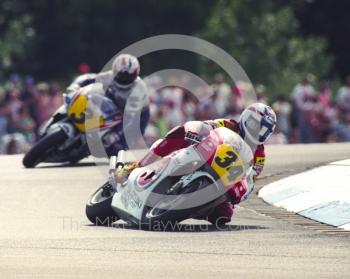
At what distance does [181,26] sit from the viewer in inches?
1789

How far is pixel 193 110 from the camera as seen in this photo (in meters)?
28.3

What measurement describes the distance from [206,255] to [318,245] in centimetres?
124

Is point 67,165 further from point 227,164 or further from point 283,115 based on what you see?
point 283,115

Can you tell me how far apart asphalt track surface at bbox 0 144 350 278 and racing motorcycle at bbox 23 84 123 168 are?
4592 mm

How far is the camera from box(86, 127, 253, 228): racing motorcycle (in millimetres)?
13117

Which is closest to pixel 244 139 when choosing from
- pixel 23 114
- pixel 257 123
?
pixel 257 123

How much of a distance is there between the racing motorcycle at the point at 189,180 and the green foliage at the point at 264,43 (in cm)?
2913

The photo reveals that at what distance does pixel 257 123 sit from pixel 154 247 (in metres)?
2.39

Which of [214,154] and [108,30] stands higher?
[214,154]

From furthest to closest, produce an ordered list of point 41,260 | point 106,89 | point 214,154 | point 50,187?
point 106,89
point 50,187
point 214,154
point 41,260

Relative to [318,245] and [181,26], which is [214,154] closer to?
[318,245]

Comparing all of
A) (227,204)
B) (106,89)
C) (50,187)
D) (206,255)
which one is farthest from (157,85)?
(206,255)

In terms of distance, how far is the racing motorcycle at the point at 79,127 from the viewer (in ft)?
69.7

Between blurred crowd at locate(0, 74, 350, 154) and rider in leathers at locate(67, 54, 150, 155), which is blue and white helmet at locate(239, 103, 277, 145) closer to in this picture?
rider in leathers at locate(67, 54, 150, 155)
